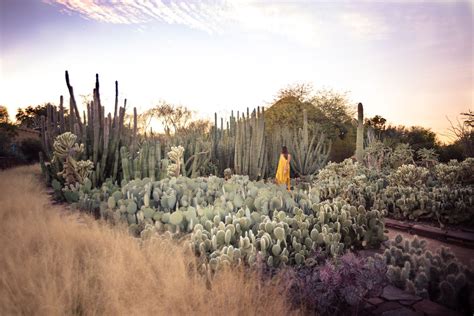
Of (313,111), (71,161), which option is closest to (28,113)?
(313,111)

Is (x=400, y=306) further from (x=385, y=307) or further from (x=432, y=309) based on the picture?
(x=432, y=309)

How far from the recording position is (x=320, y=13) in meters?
3.48

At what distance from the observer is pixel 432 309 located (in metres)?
2.58

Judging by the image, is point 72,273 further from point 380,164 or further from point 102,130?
point 380,164

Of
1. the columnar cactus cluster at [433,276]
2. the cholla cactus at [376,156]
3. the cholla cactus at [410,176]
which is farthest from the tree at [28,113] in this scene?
the columnar cactus cluster at [433,276]

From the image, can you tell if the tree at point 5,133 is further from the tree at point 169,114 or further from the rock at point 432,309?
the rock at point 432,309

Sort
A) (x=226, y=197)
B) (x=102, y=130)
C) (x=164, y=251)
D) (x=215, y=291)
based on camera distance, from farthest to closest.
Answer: (x=102, y=130), (x=226, y=197), (x=164, y=251), (x=215, y=291)

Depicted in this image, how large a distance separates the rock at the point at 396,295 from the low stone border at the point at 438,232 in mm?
2373

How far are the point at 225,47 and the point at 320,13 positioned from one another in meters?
2.44

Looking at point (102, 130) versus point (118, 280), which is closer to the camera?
point (118, 280)

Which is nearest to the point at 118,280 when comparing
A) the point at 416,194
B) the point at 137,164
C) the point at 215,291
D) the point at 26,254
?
the point at 215,291

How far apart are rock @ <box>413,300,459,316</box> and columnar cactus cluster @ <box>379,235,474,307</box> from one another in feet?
0.28

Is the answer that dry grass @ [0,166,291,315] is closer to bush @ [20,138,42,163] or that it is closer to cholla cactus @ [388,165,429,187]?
cholla cactus @ [388,165,429,187]

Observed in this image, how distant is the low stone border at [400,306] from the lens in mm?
2518
